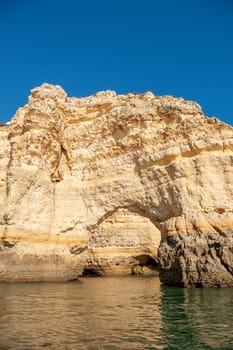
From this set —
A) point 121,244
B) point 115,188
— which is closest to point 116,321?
point 115,188

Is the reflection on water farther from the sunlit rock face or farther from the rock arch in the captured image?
the rock arch

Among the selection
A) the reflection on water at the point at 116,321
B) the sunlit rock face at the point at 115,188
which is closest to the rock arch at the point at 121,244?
the sunlit rock face at the point at 115,188

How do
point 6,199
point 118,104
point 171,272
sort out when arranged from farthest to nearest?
point 118,104, point 6,199, point 171,272

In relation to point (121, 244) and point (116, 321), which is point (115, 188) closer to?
point (121, 244)

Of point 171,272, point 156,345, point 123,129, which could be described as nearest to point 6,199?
point 123,129

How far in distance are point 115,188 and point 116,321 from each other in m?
15.7

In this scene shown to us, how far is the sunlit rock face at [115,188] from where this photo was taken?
711 inches

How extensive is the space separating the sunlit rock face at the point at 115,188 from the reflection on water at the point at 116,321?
451cm

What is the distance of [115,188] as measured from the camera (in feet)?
80.9

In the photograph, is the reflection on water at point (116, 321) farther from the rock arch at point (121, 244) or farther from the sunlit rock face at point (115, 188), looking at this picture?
the rock arch at point (121, 244)

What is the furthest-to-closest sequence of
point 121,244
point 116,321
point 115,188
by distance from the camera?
point 121,244 → point 115,188 → point 116,321

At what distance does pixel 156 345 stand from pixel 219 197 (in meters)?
12.3

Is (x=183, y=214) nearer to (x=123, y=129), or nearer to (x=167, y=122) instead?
(x=167, y=122)

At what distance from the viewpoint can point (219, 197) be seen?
1852cm
